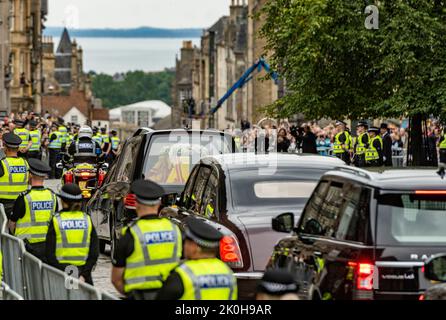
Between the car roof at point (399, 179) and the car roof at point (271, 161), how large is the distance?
3498 mm

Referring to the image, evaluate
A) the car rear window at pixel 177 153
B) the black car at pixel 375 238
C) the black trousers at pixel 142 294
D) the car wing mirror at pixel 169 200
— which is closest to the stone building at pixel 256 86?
the car rear window at pixel 177 153

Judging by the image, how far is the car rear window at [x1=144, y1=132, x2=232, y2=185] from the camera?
58.7 ft

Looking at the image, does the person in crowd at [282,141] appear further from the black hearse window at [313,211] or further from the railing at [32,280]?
the black hearse window at [313,211]

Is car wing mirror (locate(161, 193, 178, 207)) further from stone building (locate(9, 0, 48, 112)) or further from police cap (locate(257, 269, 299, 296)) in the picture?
stone building (locate(9, 0, 48, 112))

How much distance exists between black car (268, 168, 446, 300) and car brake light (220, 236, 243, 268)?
1.56 meters

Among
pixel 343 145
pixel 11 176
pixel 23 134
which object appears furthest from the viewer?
pixel 343 145

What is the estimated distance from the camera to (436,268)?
9.18 m

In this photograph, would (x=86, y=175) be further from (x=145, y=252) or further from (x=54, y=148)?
(x=145, y=252)

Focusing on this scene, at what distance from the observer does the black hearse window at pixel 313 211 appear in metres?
10.8

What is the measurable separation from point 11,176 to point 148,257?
8110 mm

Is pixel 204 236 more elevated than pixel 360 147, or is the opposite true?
pixel 204 236

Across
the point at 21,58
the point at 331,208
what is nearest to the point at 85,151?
the point at 331,208

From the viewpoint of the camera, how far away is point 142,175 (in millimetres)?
17828
